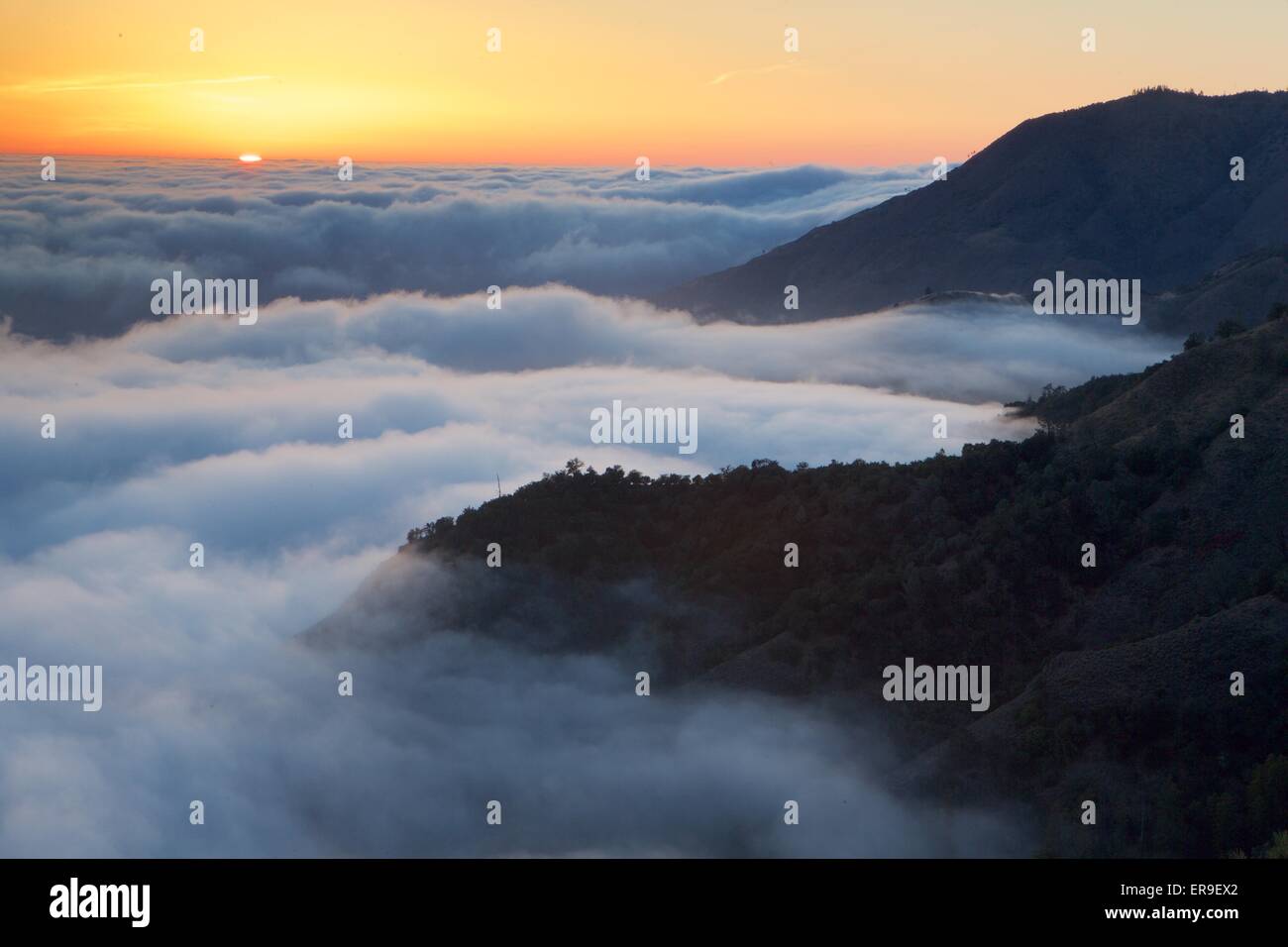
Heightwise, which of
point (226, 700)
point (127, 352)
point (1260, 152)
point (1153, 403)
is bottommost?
point (226, 700)

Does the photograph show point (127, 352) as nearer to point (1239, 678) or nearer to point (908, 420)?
point (908, 420)

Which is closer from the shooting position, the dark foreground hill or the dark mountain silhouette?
the dark foreground hill

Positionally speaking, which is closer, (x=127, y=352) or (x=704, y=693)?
(x=704, y=693)

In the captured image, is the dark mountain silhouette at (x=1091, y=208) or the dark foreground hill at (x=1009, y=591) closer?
the dark foreground hill at (x=1009, y=591)

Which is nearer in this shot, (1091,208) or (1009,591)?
(1009,591)
